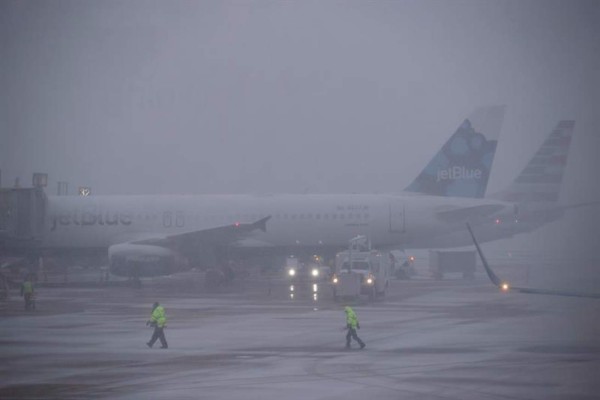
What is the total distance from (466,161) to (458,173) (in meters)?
1.16

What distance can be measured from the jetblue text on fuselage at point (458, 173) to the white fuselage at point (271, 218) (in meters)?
2.06

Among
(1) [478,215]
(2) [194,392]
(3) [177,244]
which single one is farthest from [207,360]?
(1) [478,215]

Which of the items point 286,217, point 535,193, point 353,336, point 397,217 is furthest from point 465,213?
point 353,336

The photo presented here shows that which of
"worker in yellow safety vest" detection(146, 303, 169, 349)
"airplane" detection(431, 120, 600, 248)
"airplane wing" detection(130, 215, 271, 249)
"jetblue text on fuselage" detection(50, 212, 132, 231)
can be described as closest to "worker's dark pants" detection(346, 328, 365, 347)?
"worker in yellow safety vest" detection(146, 303, 169, 349)

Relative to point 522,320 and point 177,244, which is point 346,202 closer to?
point 177,244

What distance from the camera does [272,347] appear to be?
76.8 ft

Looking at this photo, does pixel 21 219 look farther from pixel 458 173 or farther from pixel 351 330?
pixel 351 330

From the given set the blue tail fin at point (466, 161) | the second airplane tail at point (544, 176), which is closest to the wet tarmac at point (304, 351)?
the blue tail fin at point (466, 161)

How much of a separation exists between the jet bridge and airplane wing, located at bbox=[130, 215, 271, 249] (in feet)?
23.1

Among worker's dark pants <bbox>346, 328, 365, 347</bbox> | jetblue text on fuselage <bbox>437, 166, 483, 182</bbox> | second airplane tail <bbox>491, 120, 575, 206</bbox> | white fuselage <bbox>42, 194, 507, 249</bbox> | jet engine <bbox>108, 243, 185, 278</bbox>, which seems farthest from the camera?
second airplane tail <bbox>491, 120, 575, 206</bbox>

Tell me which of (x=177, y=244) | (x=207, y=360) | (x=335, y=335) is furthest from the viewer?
(x=177, y=244)

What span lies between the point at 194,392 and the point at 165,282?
4325 centimetres

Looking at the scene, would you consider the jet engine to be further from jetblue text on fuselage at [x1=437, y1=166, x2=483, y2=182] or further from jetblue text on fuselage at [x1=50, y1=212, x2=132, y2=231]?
jetblue text on fuselage at [x1=437, y1=166, x2=483, y2=182]

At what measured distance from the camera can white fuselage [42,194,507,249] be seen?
5441 centimetres
